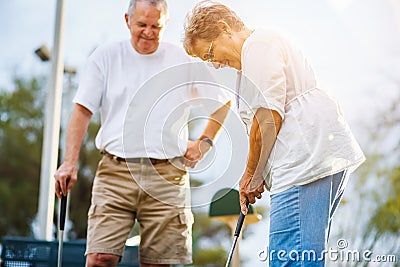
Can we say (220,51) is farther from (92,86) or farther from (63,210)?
(63,210)

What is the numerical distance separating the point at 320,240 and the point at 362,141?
9.34 feet

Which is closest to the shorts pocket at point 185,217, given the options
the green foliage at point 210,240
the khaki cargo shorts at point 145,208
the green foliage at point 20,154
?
the khaki cargo shorts at point 145,208

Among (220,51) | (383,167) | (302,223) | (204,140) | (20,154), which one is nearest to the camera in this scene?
(302,223)

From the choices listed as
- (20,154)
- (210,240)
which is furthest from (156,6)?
(20,154)

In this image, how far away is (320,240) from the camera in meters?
1.55

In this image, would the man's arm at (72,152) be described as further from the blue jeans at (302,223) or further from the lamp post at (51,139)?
the lamp post at (51,139)

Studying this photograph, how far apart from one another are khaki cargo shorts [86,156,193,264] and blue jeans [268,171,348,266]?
2.53 ft

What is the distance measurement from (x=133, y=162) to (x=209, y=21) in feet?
2.45

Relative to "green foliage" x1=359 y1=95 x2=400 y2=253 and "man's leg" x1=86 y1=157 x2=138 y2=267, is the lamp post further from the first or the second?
"green foliage" x1=359 y1=95 x2=400 y2=253

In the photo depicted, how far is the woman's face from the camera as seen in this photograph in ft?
5.55

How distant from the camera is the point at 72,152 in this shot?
229 cm

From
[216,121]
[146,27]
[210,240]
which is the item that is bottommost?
[210,240]

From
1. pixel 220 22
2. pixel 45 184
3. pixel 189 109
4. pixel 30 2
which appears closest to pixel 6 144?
pixel 30 2

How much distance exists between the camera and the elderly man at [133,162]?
228 cm
